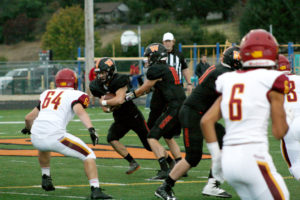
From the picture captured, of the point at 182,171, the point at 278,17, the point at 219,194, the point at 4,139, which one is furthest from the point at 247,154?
the point at 278,17

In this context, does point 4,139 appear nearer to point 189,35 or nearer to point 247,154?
point 247,154

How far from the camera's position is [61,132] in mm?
6676

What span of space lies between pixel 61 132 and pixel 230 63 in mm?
1915

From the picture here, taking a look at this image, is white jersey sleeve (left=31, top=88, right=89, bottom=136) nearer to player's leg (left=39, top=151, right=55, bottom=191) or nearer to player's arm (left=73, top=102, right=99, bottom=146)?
player's arm (left=73, top=102, right=99, bottom=146)

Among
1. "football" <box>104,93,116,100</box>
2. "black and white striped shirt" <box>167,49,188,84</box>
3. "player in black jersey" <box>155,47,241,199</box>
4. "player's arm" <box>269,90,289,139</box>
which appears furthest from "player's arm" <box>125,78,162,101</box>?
"player's arm" <box>269,90,289,139</box>

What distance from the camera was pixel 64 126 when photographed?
676 cm

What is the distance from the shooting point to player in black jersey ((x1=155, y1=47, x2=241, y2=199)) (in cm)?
653

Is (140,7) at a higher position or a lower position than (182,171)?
higher

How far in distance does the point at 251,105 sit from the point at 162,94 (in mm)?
4180

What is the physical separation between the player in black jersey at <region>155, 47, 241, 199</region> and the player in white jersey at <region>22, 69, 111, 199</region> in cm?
73

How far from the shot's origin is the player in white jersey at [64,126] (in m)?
6.64

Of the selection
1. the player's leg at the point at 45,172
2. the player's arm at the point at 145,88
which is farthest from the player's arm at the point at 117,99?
the player's leg at the point at 45,172

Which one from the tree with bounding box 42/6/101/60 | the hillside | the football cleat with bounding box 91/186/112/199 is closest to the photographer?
the football cleat with bounding box 91/186/112/199

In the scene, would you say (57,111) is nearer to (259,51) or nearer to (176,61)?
(259,51)
